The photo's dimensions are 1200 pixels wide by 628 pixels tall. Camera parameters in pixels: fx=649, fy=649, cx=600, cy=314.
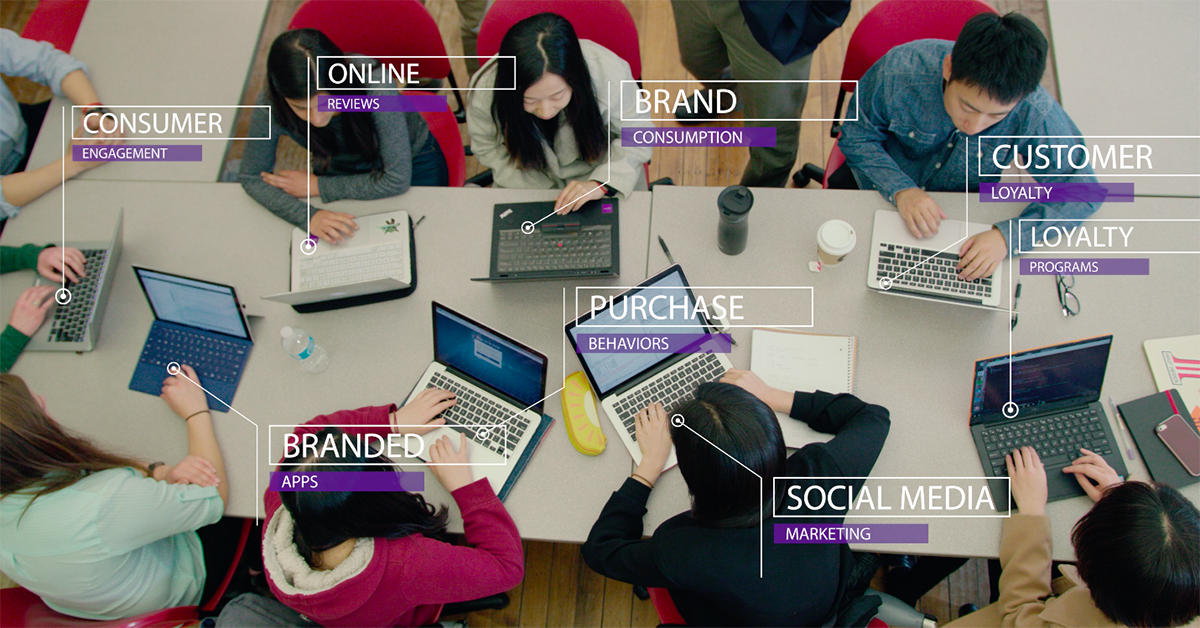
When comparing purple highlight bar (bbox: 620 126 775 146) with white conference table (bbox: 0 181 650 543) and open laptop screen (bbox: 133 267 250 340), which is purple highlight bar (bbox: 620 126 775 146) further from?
open laptop screen (bbox: 133 267 250 340)

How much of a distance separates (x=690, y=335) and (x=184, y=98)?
177 cm

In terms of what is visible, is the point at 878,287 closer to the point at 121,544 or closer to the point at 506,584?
the point at 506,584

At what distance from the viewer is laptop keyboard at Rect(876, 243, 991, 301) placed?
5.32ft

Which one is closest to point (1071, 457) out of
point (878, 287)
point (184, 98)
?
point (878, 287)

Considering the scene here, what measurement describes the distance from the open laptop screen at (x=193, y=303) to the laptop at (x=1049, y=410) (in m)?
1.82

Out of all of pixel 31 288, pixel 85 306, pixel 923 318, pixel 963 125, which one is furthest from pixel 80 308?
A: pixel 963 125

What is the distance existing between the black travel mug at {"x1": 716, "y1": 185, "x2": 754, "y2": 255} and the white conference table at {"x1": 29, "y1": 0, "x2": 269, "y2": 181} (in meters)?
1.54

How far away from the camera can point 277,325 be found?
178cm

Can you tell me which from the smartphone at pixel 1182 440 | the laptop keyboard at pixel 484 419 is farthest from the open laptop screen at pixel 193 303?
the smartphone at pixel 1182 440

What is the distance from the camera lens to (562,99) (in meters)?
1.74

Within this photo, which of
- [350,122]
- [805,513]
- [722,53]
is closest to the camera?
[805,513]

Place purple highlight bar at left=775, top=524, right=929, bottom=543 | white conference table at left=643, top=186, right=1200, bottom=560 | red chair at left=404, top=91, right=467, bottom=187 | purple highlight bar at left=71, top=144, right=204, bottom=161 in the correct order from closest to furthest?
purple highlight bar at left=775, top=524, right=929, bottom=543, white conference table at left=643, top=186, right=1200, bottom=560, purple highlight bar at left=71, top=144, right=204, bottom=161, red chair at left=404, top=91, right=467, bottom=187

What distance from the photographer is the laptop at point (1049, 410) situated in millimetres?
1452

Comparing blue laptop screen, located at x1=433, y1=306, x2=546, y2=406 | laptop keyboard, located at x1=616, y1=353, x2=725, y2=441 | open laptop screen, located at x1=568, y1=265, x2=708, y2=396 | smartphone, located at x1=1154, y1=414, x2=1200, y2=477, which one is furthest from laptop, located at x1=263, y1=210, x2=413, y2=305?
smartphone, located at x1=1154, y1=414, x2=1200, y2=477
